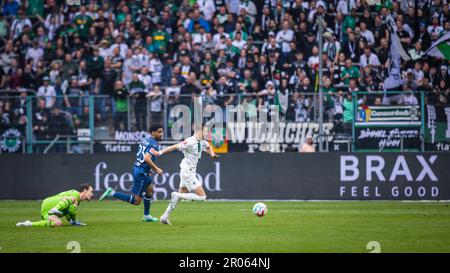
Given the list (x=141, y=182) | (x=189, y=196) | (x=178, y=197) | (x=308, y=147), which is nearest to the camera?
(x=178, y=197)

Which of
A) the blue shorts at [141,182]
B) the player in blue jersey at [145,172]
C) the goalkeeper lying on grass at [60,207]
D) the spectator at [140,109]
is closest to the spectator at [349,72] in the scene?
the spectator at [140,109]

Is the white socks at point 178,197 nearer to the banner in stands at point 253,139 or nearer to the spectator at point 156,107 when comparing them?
the banner in stands at point 253,139

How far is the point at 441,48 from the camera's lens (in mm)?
28391

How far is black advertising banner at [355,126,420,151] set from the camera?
2667 centimetres

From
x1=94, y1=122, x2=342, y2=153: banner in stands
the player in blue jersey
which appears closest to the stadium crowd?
x1=94, y1=122, x2=342, y2=153: banner in stands

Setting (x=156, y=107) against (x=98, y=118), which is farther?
(x=98, y=118)

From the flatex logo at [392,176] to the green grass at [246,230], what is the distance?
2.10 meters

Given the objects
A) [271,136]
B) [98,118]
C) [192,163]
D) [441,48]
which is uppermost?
[441,48]

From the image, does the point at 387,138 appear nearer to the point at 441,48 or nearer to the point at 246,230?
the point at 441,48

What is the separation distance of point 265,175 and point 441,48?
721cm

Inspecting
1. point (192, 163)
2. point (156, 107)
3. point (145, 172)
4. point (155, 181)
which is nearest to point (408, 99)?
point (156, 107)

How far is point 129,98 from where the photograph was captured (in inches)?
1087
